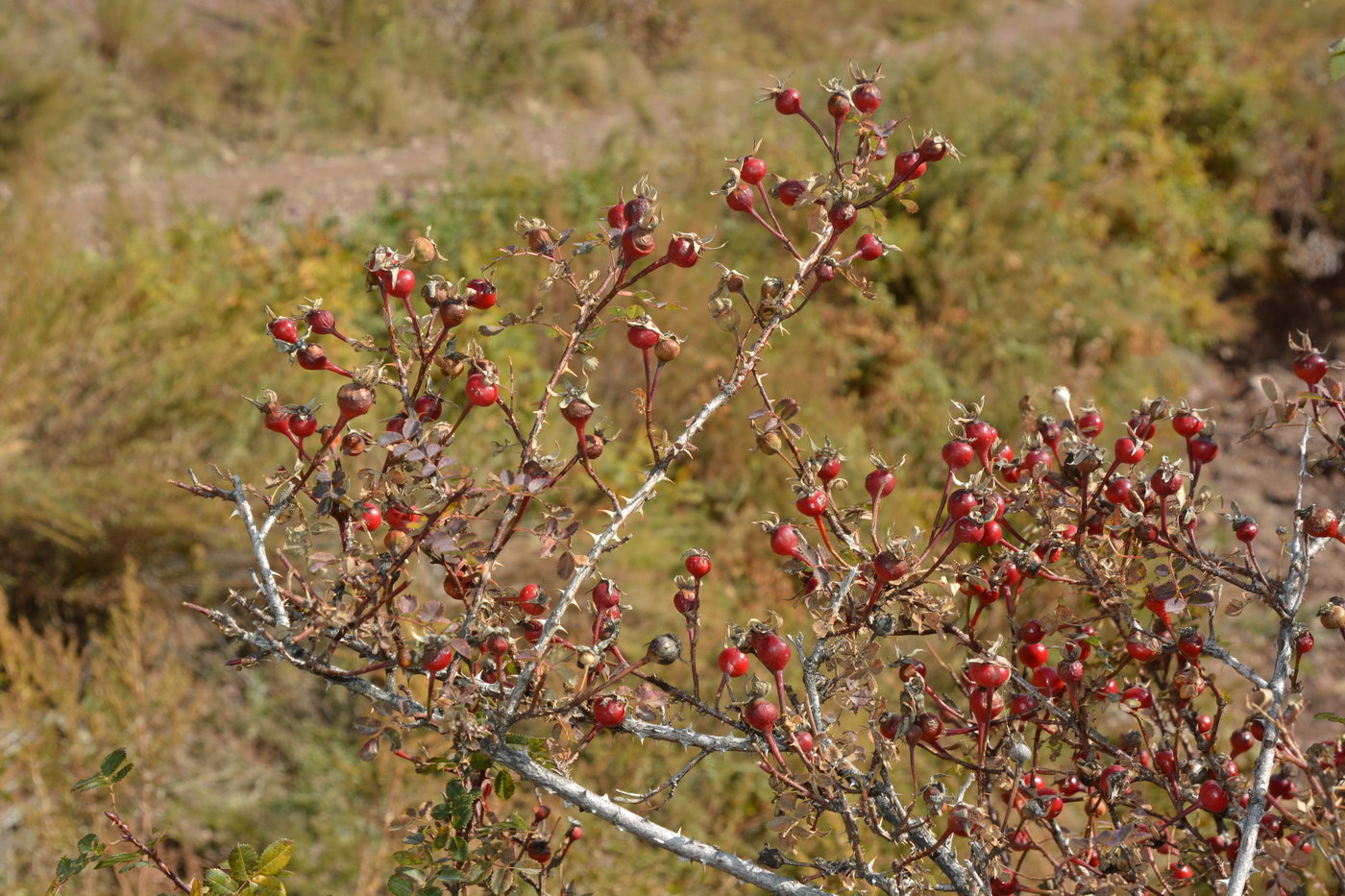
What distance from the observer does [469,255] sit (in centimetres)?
398

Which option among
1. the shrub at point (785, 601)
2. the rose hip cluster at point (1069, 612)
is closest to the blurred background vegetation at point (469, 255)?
the shrub at point (785, 601)

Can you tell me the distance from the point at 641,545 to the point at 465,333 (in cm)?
94

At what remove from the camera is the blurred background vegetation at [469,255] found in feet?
8.63

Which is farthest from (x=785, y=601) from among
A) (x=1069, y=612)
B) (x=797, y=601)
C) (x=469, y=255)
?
(x=469, y=255)

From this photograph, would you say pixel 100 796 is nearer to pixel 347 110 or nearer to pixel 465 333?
pixel 465 333

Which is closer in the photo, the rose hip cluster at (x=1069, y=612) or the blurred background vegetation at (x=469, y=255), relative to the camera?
the rose hip cluster at (x=1069, y=612)

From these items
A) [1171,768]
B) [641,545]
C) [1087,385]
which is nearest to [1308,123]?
[1087,385]

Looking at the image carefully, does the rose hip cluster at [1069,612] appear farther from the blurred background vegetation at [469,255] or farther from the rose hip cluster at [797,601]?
the blurred background vegetation at [469,255]

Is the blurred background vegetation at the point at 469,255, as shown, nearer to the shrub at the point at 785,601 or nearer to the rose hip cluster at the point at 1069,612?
the shrub at the point at 785,601

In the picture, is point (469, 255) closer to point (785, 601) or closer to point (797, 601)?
point (797, 601)

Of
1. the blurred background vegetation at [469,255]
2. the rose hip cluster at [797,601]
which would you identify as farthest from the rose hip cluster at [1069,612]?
the blurred background vegetation at [469,255]

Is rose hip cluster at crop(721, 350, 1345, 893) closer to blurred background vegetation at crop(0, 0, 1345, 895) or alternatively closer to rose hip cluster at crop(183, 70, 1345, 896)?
rose hip cluster at crop(183, 70, 1345, 896)

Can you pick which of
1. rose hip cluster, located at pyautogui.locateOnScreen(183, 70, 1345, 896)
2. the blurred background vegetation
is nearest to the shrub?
rose hip cluster, located at pyautogui.locateOnScreen(183, 70, 1345, 896)

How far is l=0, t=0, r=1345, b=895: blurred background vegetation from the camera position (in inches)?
104
